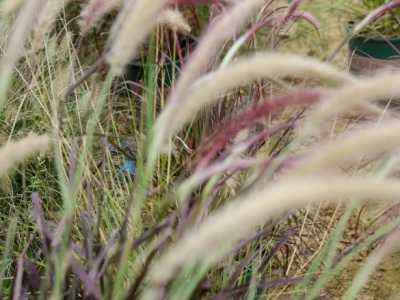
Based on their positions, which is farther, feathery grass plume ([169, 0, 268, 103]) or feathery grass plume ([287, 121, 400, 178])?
feathery grass plume ([169, 0, 268, 103])

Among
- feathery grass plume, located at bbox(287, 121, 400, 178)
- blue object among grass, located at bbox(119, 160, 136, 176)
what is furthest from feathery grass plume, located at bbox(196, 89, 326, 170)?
blue object among grass, located at bbox(119, 160, 136, 176)

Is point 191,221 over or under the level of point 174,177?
over

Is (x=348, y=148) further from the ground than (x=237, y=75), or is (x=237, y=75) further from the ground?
(x=237, y=75)

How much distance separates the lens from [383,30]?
3494 millimetres

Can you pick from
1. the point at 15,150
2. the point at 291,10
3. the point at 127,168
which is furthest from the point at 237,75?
the point at 127,168

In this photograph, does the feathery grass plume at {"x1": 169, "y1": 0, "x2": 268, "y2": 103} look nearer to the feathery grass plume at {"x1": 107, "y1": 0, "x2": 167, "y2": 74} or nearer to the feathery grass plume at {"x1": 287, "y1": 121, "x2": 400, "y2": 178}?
the feathery grass plume at {"x1": 107, "y1": 0, "x2": 167, "y2": 74}

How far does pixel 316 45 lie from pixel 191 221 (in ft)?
10.4

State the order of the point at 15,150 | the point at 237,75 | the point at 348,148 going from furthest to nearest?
the point at 15,150 → the point at 237,75 → the point at 348,148

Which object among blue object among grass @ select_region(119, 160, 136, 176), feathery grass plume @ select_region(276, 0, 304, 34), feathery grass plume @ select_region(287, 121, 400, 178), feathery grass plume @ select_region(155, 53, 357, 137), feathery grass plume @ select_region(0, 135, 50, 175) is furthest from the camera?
blue object among grass @ select_region(119, 160, 136, 176)

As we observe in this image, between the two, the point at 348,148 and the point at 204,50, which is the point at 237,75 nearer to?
the point at 204,50

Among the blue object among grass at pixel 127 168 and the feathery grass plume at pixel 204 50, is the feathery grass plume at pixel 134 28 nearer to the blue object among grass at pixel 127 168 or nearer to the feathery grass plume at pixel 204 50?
the feathery grass plume at pixel 204 50

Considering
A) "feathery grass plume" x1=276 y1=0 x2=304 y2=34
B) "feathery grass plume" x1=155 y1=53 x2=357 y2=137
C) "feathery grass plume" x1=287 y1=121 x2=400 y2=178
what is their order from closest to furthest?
1. "feathery grass plume" x1=287 y1=121 x2=400 y2=178
2. "feathery grass plume" x1=155 y1=53 x2=357 y2=137
3. "feathery grass plume" x1=276 y1=0 x2=304 y2=34

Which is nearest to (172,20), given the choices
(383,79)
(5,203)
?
(383,79)

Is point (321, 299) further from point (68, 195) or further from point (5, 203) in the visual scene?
point (5, 203)
